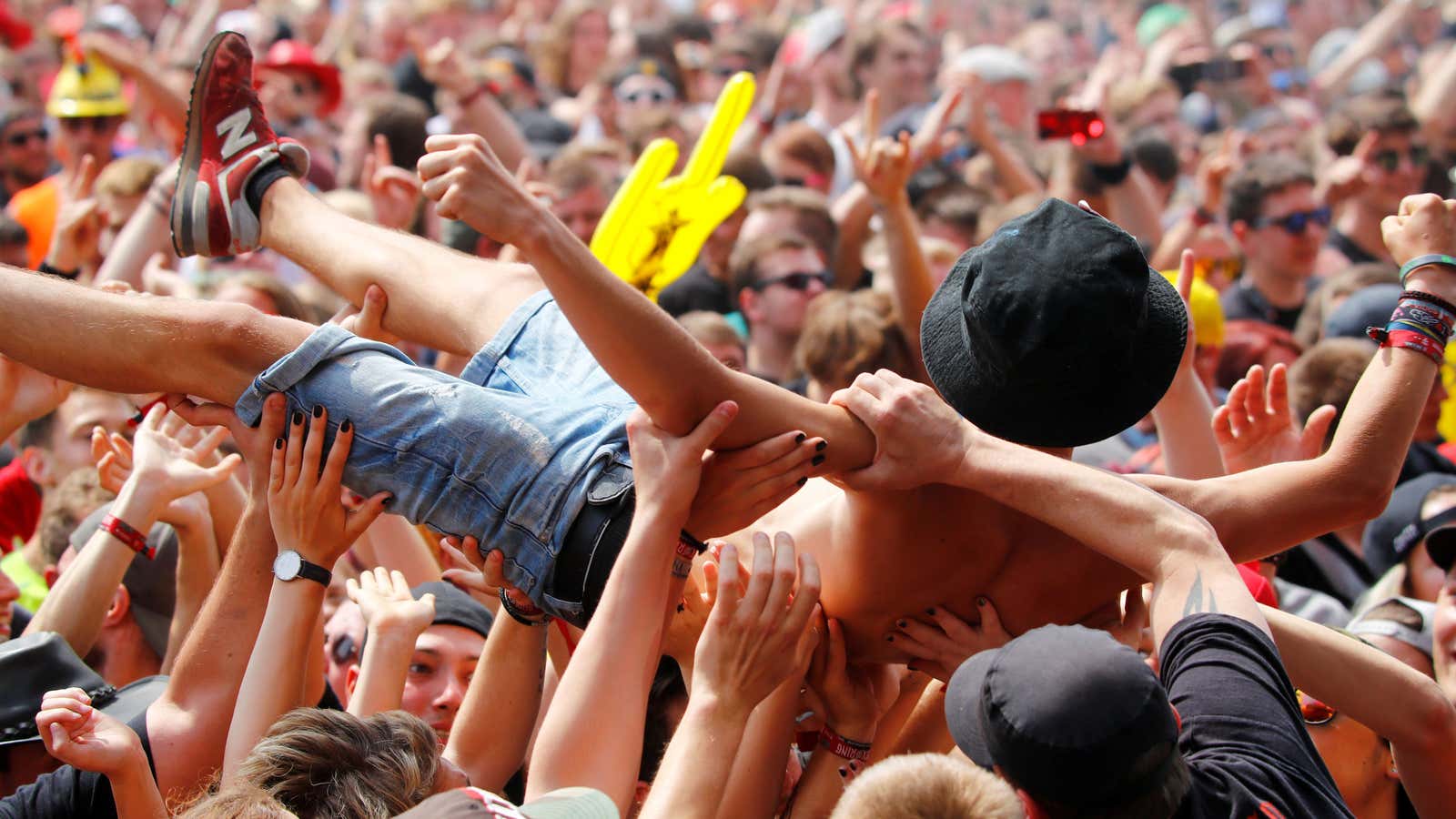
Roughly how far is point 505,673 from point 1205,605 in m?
1.45

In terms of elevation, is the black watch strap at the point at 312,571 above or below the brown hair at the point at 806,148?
above

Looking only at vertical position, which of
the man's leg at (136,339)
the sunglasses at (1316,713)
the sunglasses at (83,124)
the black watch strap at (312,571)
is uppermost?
the man's leg at (136,339)

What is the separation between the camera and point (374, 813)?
7.69 ft

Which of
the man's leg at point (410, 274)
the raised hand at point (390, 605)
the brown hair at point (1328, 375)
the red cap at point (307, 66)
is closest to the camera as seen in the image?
the raised hand at point (390, 605)

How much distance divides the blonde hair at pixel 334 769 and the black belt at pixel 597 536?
1.48 ft

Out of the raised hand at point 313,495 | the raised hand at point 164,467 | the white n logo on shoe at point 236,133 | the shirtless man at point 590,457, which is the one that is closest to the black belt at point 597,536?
the shirtless man at point 590,457

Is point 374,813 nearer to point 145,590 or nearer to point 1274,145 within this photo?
point 145,590

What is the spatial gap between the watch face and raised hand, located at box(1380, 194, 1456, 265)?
239cm

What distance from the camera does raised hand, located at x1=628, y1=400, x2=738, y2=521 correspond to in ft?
8.67

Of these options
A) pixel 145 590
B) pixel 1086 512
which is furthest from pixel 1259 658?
pixel 145 590

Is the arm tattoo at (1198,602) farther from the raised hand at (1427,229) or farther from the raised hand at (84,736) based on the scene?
the raised hand at (84,736)

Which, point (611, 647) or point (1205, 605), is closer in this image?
point (1205, 605)

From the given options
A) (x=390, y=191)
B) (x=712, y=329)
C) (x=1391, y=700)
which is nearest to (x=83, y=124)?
(x=390, y=191)

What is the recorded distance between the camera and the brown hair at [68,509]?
420 centimetres
